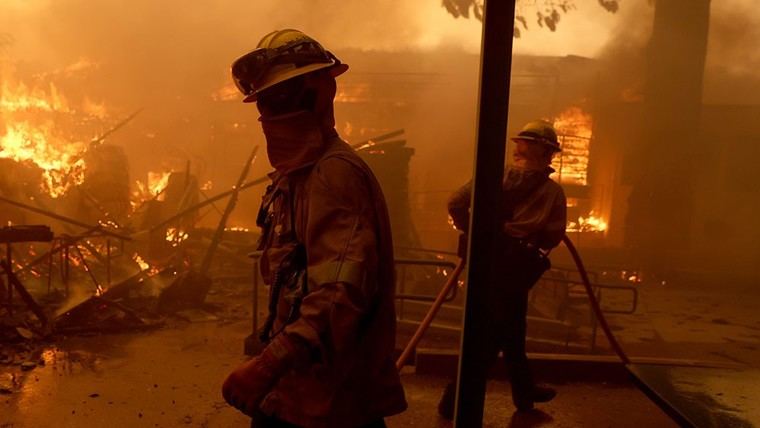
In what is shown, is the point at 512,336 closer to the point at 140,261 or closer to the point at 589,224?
the point at 140,261

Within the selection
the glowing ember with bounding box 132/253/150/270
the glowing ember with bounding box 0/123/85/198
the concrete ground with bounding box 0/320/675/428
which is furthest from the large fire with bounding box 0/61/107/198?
the concrete ground with bounding box 0/320/675/428

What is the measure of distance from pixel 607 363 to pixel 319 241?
14.5 ft

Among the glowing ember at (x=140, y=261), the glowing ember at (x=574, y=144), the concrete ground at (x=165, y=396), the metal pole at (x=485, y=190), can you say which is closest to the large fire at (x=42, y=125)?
the glowing ember at (x=140, y=261)

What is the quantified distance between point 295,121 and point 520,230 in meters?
2.53

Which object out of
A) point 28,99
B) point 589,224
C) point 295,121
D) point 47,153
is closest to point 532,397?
point 295,121

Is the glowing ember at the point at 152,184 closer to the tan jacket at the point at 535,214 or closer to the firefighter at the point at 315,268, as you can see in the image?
the tan jacket at the point at 535,214

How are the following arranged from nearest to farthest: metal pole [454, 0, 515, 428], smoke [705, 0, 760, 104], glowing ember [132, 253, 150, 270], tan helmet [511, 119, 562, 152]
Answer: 1. metal pole [454, 0, 515, 428]
2. tan helmet [511, 119, 562, 152]
3. glowing ember [132, 253, 150, 270]
4. smoke [705, 0, 760, 104]

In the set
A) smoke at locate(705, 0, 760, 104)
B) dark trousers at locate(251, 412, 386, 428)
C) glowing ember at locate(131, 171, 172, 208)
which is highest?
smoke at locate(705, 0, 760, 104)

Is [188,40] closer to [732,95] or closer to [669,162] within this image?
[669,162]

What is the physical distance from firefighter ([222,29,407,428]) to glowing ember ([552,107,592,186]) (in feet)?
51.2

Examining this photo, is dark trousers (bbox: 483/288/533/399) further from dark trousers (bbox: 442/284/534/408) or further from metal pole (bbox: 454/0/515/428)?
metal pole (bbox: 454/0/515/428)

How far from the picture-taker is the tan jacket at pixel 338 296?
1.86 metres

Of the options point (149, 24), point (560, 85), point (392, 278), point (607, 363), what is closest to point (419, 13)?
point (560, 85)

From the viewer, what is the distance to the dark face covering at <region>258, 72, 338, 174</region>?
2.12 m
